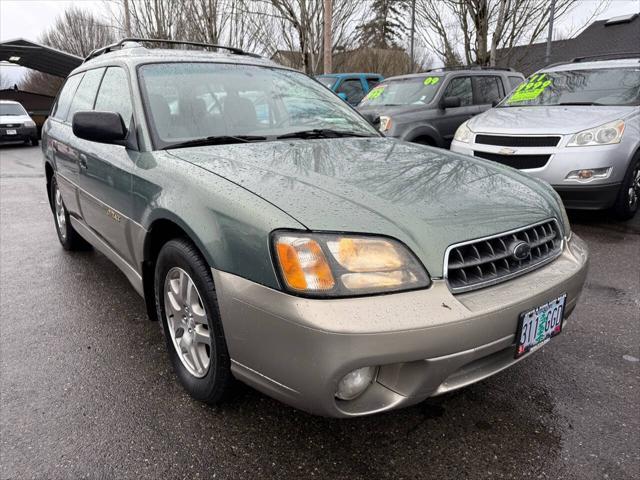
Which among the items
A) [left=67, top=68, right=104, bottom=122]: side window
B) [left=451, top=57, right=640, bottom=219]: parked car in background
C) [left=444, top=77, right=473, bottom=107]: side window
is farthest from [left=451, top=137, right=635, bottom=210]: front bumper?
[left=67, top=68, right=104, bottom=122]: side window

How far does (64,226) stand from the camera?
170 inches

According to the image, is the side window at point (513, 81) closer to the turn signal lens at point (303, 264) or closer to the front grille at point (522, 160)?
the front grille at point (522, 160)

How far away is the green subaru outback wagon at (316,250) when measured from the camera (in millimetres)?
1571

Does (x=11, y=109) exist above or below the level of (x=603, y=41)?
below

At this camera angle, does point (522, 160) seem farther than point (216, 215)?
Yes

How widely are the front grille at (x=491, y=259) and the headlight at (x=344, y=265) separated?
138mm

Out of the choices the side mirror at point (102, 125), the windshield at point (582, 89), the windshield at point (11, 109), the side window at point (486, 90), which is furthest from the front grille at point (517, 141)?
the windshield at point (11, 109)

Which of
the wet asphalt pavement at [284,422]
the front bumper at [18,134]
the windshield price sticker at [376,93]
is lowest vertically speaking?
the front bumper at [18,134]

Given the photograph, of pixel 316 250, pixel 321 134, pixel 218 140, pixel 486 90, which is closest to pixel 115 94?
pixel 218 140

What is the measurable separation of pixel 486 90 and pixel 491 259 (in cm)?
709

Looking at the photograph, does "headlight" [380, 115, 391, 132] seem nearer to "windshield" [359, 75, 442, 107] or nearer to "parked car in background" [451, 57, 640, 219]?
"windshield" [359, 75, 442, 107]

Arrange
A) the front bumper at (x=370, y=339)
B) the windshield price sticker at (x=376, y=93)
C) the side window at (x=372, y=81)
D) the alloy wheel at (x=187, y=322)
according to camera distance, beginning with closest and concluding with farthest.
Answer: the front bumper at (x=370, y=339)
the alloy wheel at (x=187, y=322)
the windshield price sticker at (x=376, y=93)
the side window at (x=372, y=81)

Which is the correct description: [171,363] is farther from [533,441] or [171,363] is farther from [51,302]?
[533,441]

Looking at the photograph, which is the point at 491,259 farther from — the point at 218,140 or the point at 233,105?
the point at 233,105
